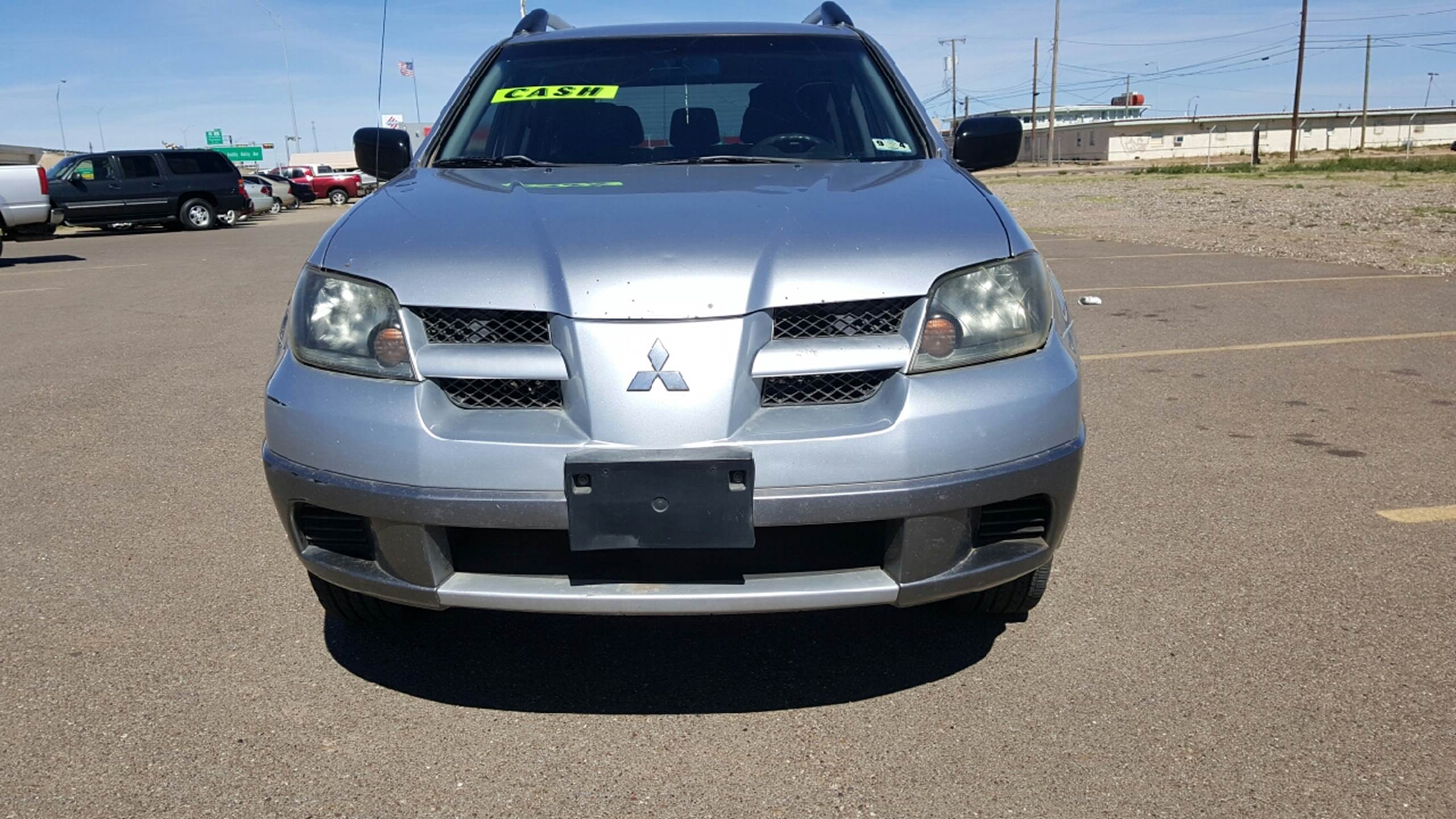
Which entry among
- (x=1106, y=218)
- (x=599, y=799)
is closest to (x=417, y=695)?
(x=599, y=799)

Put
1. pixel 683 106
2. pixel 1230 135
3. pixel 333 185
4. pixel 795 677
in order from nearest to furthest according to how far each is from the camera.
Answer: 1. pixel 795 677
2. pixel 683 106
3. pixel 333 185
4. pixel 1230 135

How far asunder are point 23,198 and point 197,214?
26.2 ft

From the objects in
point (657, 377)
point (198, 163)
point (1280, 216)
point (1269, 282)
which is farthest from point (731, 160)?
point (198, 163)

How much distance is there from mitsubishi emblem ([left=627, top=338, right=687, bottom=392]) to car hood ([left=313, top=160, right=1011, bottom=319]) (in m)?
0.08

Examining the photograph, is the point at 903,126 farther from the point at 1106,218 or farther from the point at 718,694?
the point at 1106,218

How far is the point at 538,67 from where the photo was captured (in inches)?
157

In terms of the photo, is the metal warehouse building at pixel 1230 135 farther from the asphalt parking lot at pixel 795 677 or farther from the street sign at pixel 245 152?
the asphalt parking lot at pixel 795 677

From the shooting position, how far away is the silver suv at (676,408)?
224 centimetres

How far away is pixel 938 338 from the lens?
2.42 m

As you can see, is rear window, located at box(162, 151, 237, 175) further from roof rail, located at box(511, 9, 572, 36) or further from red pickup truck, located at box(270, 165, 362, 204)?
roof rail, located at box(511, 9, 572, 36)

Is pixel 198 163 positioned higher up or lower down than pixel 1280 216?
higher up

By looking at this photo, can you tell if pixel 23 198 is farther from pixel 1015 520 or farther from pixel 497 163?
pixel 1015 520

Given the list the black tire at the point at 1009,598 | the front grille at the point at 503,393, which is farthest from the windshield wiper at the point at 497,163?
the black tire at the point at 1009,598

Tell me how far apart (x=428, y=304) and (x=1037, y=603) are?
1760 mm
